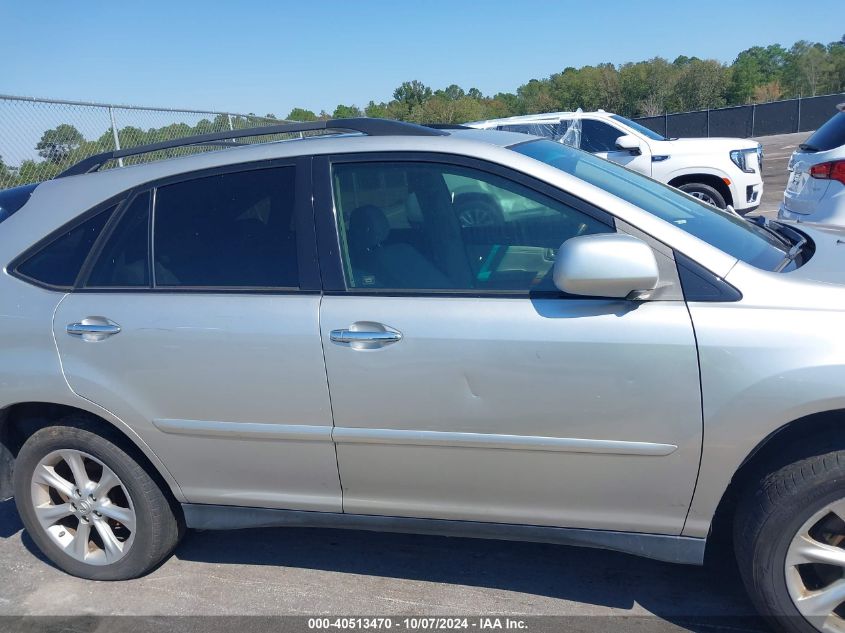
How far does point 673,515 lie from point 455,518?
0.78 meters

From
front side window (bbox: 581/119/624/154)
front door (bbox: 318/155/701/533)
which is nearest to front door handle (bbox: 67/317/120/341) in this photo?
front door (bbox: 318/155/701/533)

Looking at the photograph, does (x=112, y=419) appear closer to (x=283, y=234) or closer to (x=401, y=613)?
(x=283, y=234)

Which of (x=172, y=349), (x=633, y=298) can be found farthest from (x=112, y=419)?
(x=633, y=298)

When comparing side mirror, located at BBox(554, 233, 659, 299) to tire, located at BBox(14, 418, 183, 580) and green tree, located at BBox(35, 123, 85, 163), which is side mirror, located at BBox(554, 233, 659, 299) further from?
green tree, located at BBox(35, 123, 85, 163)

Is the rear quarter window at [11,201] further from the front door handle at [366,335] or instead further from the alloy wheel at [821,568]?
the alloy wheel at [821,568]

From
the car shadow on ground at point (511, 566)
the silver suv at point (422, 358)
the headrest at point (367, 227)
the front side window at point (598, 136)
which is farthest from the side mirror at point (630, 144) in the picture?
the headrest at point (367, 227)

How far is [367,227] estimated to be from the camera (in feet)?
9.55

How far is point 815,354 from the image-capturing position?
232 cm

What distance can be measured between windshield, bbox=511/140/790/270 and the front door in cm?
34

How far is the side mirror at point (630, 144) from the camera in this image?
9812 millimetres

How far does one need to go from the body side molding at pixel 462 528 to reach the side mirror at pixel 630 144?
800 cm

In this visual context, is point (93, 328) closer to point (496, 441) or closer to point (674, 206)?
point (496, 441)

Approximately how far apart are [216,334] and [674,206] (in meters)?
1.93

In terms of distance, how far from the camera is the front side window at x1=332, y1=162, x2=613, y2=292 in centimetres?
273
